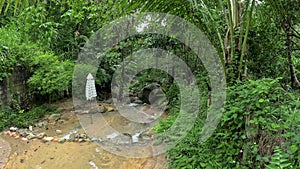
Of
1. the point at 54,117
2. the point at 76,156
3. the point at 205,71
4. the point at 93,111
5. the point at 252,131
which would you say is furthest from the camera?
the point at 93,111

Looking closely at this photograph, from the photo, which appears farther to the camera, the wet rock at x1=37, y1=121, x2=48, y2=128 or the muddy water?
the wet rock at x1=37, y1=121, x2=48, y2=128

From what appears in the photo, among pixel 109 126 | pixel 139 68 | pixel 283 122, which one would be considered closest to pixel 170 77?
pixel 139 68

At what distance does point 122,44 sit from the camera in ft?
13.6

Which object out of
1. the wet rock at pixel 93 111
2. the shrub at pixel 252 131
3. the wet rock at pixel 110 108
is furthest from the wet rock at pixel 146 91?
the shrub at pixel 252 131

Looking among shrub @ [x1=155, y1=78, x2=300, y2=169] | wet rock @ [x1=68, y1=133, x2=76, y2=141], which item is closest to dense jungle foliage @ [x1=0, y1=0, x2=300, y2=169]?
shrub @ [x1=155, y1=78, x2=300, y2=169]

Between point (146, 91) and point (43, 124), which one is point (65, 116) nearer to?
point (43, 124)

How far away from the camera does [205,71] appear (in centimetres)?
271

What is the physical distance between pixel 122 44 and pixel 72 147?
2.03 m

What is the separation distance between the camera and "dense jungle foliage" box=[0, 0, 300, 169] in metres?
1.43

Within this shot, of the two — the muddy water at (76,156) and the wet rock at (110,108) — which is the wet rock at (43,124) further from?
the wet rock at (110,108)

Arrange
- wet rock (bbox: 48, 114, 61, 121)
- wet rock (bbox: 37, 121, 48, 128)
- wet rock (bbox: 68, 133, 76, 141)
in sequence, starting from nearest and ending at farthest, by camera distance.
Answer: wet rock (bbox: 68, 133, 76, 141) → wet rock (bbox: 37, 121, 48, 128) → wet rock (bbox: 48, 114, 61, 121)

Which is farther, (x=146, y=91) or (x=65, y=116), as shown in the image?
(x=146, y=91)

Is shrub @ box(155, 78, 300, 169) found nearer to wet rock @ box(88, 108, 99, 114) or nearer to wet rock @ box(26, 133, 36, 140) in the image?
wet rock @ box(26, 133, 36, 140)

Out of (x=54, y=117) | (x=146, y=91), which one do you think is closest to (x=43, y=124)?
(x=54, y=117)
